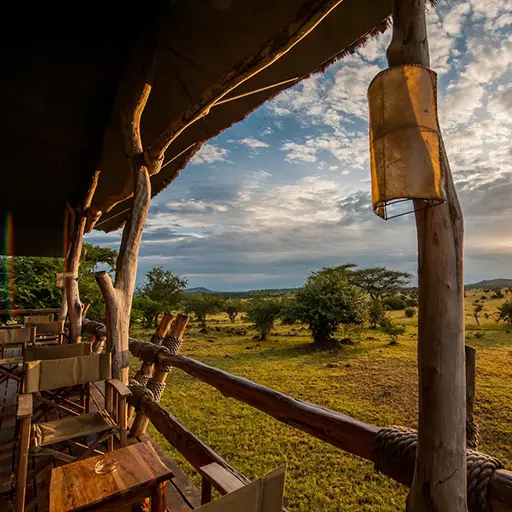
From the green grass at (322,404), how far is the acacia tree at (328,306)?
0.93 metres

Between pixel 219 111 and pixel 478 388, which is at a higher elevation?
pixel 219 111

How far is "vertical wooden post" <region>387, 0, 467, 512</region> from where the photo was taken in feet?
2.85

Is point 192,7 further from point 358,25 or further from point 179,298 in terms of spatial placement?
point 179,298

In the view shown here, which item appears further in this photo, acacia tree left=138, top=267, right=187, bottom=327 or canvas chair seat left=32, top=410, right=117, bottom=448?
acacia tree left=138, top=267, right=187, bottom=327

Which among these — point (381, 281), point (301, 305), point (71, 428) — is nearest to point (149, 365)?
point (71, 428)

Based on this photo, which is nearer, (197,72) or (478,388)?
(197,72)

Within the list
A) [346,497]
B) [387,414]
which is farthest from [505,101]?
[387,414]

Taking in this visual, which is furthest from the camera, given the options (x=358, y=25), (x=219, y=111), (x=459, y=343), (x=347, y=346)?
(x=347, y=346)

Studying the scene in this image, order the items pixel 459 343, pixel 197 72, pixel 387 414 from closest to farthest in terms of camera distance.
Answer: pixel 459 343 < pixel 197 72 < pixel 387 414

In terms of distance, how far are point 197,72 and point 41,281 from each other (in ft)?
32.9

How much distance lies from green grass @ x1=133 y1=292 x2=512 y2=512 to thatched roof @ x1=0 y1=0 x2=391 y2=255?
4.22 m

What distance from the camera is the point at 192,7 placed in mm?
2350

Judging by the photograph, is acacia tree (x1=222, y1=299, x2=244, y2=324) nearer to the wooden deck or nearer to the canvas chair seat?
the wooden deck

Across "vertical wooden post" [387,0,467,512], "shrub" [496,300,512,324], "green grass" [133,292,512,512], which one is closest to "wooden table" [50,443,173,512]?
"vertical wooden post" [387,0,467,512]
